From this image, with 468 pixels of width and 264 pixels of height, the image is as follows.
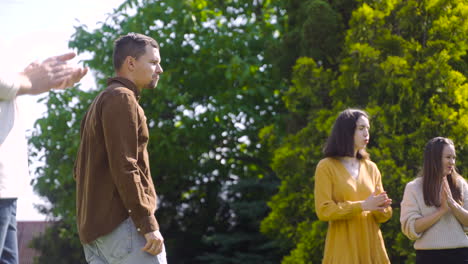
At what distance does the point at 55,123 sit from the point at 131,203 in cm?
1302

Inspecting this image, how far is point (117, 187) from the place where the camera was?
3613mm

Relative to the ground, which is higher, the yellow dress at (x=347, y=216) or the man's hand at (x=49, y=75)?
the man's hand at (x=49, y=75)

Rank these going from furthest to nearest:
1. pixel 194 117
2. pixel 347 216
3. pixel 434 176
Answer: pixel 194 117 < pixel 434 176 < pixel 347 216

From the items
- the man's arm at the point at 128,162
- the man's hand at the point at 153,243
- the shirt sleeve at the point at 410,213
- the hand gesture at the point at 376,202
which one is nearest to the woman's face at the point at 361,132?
the hand gesture at the point at 376,202

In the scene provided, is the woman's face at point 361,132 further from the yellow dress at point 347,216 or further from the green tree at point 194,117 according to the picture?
the green tree at point 194,117

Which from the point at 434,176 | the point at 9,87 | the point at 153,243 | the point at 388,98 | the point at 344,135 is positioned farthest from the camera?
the point at 388,98

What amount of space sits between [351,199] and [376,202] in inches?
11.8

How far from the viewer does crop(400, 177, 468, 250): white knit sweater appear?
6.43m

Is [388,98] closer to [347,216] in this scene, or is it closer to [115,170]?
[347,216]

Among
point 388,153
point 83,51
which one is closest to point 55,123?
point 83,51

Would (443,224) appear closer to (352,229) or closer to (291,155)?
(352,229)

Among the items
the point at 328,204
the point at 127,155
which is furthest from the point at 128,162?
the point at 328,204

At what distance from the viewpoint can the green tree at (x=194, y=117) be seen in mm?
15484

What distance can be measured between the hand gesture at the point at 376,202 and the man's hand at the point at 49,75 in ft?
9.90
